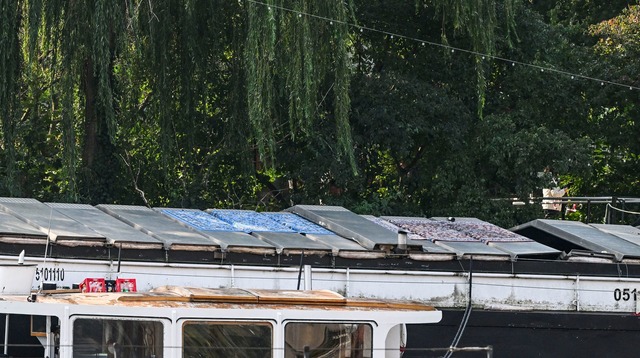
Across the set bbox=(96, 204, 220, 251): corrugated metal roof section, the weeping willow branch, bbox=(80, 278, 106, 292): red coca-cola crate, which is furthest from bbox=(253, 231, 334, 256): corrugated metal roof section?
the weeping willow branch

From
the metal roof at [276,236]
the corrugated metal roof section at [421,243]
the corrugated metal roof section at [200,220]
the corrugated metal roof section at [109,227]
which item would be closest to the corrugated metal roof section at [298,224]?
the metal roof at [276,236]

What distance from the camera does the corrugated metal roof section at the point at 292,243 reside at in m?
14.1

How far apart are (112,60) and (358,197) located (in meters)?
→ 5.36

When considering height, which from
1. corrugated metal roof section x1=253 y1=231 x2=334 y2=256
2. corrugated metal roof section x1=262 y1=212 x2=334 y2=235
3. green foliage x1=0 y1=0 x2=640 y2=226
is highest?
green foliage x1=0 y1=0 x2=640 y2=226

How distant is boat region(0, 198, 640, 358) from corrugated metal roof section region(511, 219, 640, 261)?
5cm

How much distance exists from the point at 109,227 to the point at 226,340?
13.4 ft

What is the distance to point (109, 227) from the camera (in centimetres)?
1382

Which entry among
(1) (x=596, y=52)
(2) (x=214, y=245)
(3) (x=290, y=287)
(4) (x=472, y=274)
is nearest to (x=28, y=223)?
(2) (x=214, y=245)

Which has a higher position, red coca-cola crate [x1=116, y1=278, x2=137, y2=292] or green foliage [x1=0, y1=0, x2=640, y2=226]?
green foliage [x1=0, y1=0, x2=640, y2=226]

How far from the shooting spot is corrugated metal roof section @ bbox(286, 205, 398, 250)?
48.8 feet

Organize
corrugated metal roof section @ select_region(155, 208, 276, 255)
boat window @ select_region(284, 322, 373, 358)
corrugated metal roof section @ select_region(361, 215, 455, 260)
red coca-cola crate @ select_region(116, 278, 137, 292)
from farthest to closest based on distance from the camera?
1. corrugated metal roof section @ select_region(361, 215, 455, 260)
2. corrugated metal roof section @ select_region(155, 208, 276, 255)
3. red coca-cola crate @ select_region(116, 278, 137, 292)
4. boat window @ select_region(284, 322, 373, 358)

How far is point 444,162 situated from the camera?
21672 millimetres

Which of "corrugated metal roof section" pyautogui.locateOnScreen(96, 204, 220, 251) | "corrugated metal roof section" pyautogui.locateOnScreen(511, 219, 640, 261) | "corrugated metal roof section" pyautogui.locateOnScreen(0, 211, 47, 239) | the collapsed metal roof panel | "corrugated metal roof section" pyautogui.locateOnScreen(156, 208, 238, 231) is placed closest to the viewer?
"corrugated metal roof section" pyautogui.locateOnScreen(0, 211, 47, 239)

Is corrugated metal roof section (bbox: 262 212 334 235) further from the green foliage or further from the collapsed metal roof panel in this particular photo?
the green foliage
